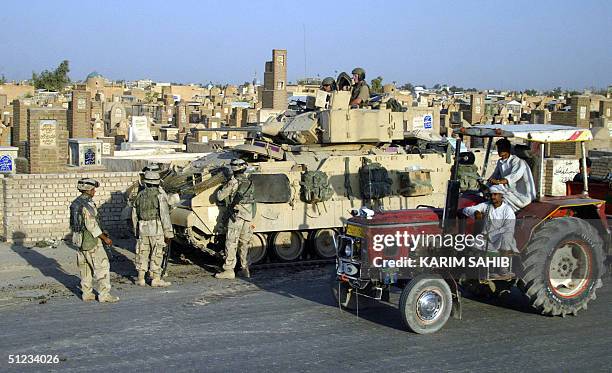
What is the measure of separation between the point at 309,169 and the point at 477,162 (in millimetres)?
3611

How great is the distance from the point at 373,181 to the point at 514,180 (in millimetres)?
4920

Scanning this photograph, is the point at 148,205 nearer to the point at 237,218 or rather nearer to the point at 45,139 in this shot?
the point at 237,218

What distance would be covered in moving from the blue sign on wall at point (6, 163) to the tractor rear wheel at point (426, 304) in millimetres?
12308

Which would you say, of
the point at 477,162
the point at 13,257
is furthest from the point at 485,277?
the point at 13,257

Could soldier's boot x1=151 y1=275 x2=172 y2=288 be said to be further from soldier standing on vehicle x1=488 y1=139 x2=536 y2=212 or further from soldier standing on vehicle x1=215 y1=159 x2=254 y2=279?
soldier standing on vehicle x1=488 y1=139 x2=536 y2=212

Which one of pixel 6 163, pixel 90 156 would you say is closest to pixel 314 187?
pixel 6 163

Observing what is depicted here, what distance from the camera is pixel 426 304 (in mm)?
8375

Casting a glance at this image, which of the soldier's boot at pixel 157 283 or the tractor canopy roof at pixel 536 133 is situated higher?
the tractor canopy roof at pixel 536 133

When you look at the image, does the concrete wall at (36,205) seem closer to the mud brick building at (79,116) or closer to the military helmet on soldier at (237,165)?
the military helmet on soldier at (237,165)

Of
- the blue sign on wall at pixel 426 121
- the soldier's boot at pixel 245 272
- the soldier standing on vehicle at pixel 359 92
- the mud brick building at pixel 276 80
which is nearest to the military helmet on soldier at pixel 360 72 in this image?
the soldier standing on vehicle at pixel 359 92

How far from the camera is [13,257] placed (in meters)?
13.4

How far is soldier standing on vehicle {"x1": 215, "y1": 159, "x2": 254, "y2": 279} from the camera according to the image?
39.1 feet

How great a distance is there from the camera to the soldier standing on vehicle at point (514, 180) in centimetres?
897

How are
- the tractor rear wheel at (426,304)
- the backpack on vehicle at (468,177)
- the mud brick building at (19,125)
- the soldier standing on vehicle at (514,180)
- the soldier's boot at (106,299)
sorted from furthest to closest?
1. the mud brick building at (19,125)
2. the backpack on vehicle at (468,177)
3. the soldier's boot at (106,299)
4. the soldier standing on vehicle at (514,180)
5. the tractor rear wheel at (426,304)
